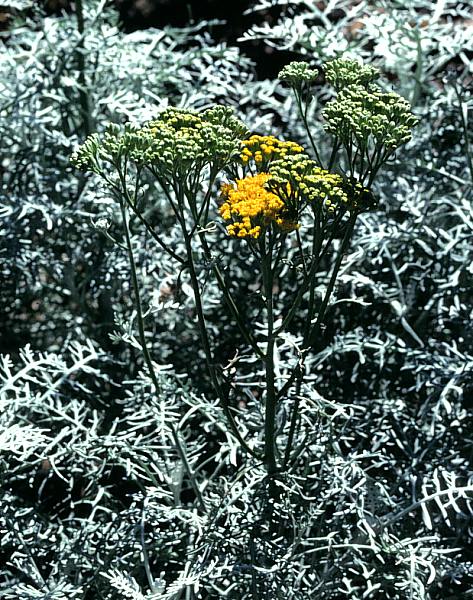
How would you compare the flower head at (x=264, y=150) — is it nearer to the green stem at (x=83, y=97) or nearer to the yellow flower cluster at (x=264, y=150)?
the yellow flower cluster at (x=264, y=150)

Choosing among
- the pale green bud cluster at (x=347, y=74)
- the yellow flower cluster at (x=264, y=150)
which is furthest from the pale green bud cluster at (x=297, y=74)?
the yellow flower cluster at (x=264, y=150)

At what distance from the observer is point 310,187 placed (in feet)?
4.30

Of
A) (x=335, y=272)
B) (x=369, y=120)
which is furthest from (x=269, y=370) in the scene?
(x=369, y=120)

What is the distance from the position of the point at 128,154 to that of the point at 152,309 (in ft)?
1.05

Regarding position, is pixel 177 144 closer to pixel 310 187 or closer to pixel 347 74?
pixel 310 187

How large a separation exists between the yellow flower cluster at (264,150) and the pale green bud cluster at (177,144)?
20 mm

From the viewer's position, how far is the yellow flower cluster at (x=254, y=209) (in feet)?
4.25

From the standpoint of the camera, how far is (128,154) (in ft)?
4.64

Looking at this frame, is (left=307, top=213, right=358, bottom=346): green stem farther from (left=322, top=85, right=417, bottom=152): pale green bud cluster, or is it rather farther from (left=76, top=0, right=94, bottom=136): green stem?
(left=76, top=0, right=94, bottom=136): green stem

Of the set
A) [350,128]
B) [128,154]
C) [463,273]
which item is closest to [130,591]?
[128,154]

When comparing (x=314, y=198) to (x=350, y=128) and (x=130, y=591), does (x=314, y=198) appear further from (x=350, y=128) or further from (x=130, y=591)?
(x=130, y=591)

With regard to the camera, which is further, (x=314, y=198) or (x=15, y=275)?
(x=15, y=275)

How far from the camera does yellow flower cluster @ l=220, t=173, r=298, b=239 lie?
1.30 metres

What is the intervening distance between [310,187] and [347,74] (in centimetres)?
28
